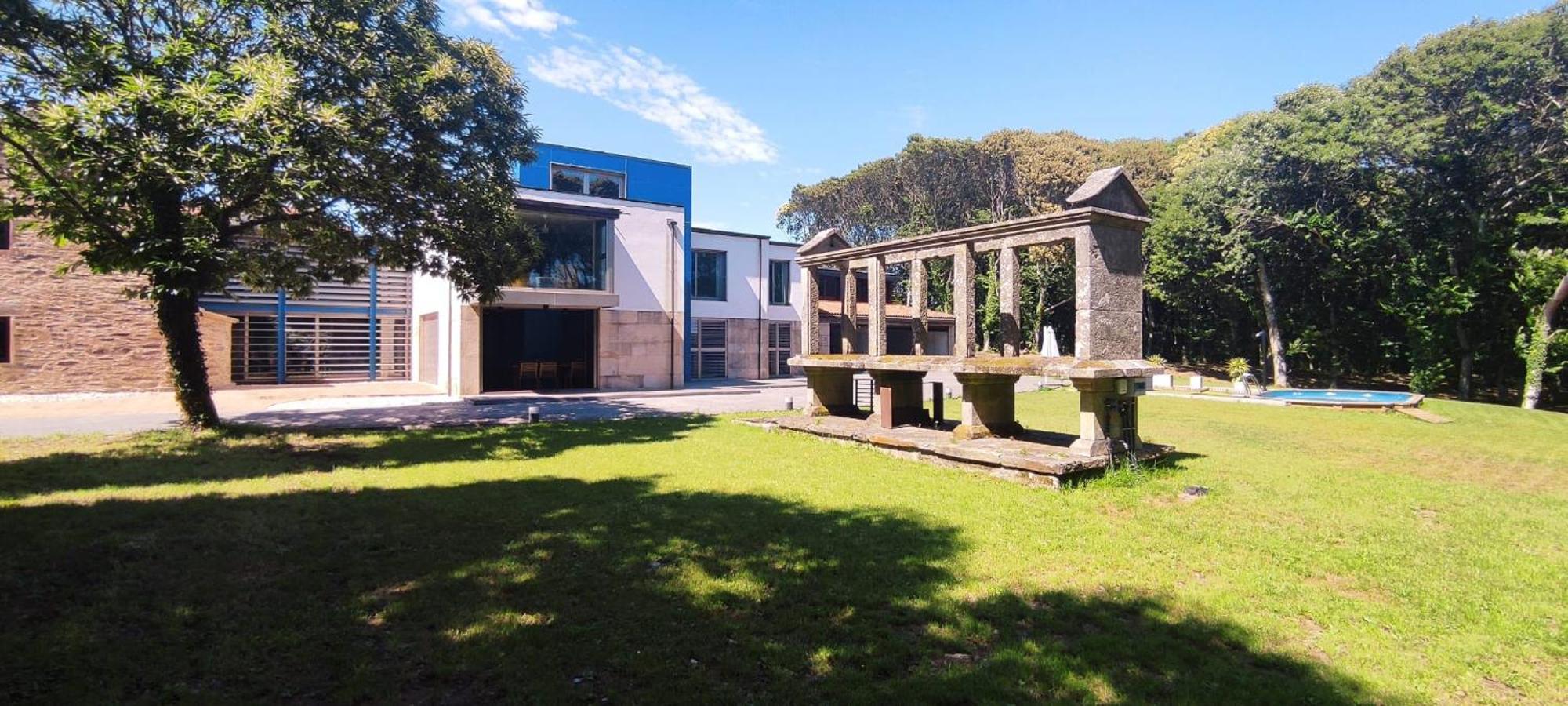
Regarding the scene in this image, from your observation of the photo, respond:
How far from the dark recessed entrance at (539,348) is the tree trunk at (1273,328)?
2494 cm

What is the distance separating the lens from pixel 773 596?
417 cm

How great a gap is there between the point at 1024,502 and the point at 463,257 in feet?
31.5

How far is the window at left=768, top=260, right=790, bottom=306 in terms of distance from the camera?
93.5 ft

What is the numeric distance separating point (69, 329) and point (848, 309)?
70.1 feet

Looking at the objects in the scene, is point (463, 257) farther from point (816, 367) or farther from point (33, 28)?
point (816, 367)

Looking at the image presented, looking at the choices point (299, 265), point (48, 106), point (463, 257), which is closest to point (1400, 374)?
point (463, 257)

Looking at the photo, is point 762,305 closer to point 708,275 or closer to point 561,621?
point 708,275

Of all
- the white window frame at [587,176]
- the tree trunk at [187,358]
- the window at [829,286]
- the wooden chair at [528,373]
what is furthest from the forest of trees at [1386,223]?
the tree trunk at [187,358]

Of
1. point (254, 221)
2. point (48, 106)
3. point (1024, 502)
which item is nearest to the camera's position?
point (1024, 502)

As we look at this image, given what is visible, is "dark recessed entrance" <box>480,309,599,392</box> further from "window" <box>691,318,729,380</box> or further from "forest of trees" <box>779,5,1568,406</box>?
"forest of trees" <box>779,5,1568,406</box>

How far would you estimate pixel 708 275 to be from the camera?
1055 inches

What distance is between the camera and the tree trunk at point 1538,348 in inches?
766

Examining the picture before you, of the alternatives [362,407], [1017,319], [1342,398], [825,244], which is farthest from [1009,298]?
[1342,398]

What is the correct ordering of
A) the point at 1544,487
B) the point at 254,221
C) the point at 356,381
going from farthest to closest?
the point at 356,381, the point at 254,221, the point at 1544,487
